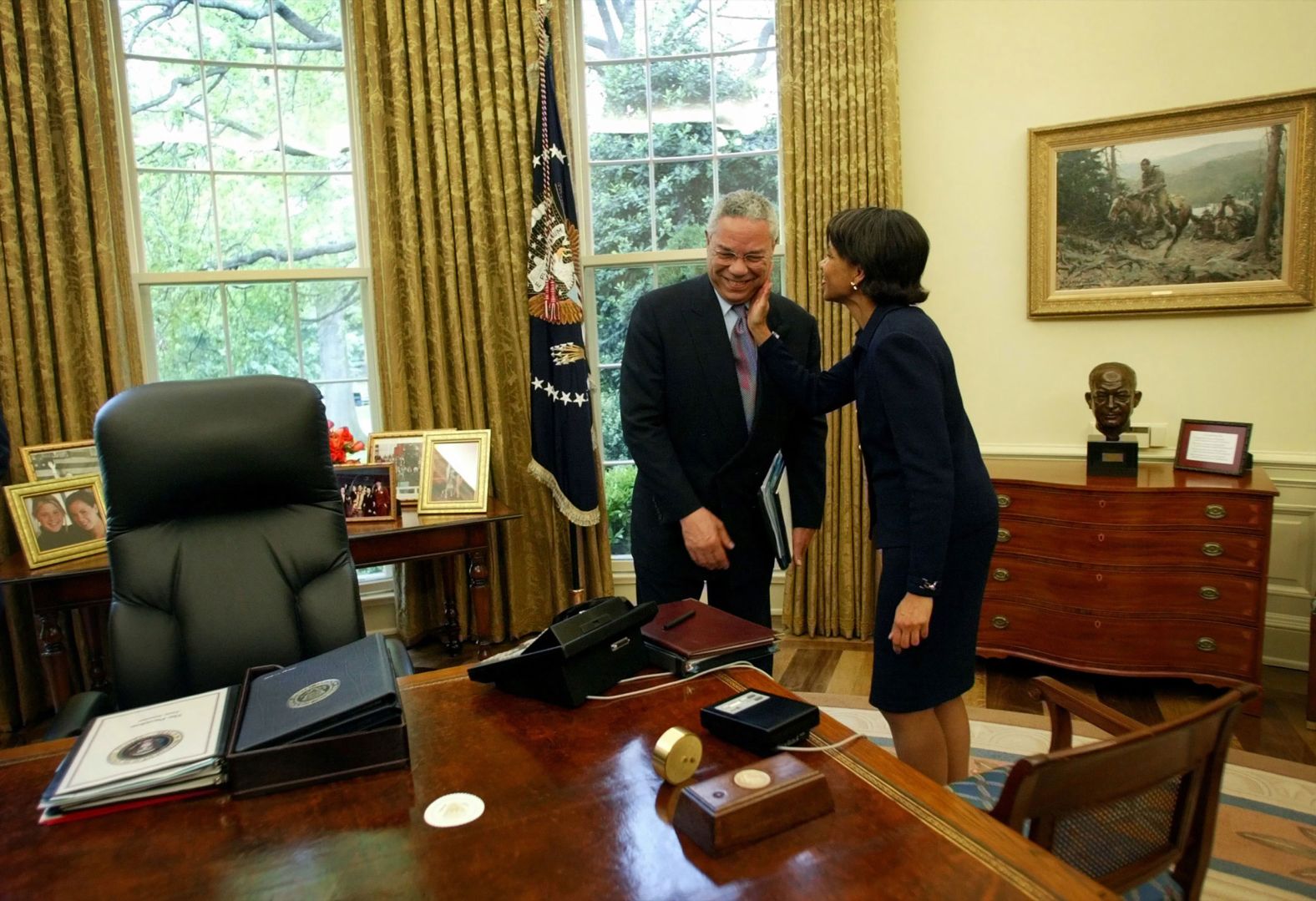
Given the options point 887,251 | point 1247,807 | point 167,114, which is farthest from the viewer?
point 167,114

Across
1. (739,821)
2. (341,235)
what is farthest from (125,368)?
(739,821)

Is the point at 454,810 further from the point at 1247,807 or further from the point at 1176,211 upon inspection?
the point at 1176,211

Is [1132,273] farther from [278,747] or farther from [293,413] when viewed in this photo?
[278,747]

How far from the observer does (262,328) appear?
3.54 meters

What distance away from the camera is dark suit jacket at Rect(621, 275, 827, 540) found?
2.05m

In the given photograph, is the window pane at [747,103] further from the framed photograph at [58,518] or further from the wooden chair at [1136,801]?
the wooden chair at [1136,801]

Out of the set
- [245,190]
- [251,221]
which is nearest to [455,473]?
[251,221]

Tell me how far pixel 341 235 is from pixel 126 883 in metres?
3.10

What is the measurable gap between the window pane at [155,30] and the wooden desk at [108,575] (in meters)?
1.99

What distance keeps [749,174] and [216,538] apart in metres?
2.72

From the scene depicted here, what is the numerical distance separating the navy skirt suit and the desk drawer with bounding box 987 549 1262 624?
1.40 meters

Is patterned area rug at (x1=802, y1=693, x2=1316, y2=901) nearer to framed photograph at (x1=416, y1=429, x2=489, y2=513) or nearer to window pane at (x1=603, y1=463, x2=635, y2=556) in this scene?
window pane at (x1=603, y1=463, x2=635, y2=556)

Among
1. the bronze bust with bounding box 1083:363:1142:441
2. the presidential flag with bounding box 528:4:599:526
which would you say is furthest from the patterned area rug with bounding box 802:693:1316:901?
the presidential flag with bounding box 528:4:599:526

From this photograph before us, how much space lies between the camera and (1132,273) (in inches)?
128
